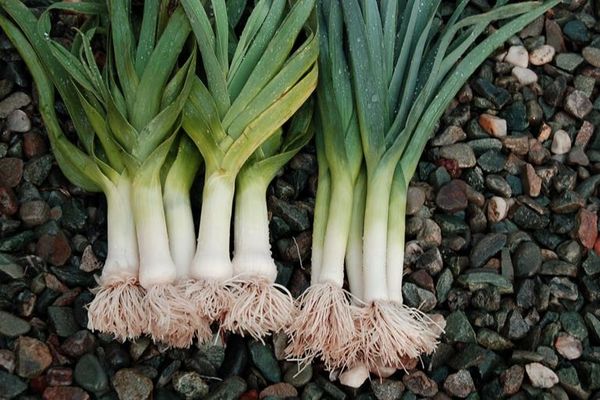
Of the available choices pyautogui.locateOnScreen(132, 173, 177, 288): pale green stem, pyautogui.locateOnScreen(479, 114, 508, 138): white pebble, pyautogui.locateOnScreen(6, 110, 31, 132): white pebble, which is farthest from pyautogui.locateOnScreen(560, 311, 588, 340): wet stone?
pyautogui.locateOnScreen(6, 110, 31, 132): white pebble

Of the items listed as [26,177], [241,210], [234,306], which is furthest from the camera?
[26,177]

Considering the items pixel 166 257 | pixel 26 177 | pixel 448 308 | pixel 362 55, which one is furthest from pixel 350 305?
pixel 26 177

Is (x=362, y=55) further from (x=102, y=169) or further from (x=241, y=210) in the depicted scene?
(x=102, y=169)

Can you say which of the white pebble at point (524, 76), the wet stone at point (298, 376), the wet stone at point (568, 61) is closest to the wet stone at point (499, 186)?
the white pebble at point (524, 76)

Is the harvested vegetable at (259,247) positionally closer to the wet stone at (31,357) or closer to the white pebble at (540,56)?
the wet stone at (31,357)

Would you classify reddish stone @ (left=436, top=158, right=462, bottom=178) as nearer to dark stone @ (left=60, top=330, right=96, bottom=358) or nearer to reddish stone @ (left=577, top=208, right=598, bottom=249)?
reddish stone @ (left=577, top=208, right=598, bottom=249)

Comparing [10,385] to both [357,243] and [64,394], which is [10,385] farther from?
[357,243]

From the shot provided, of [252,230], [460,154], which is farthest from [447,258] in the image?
[252,230]
